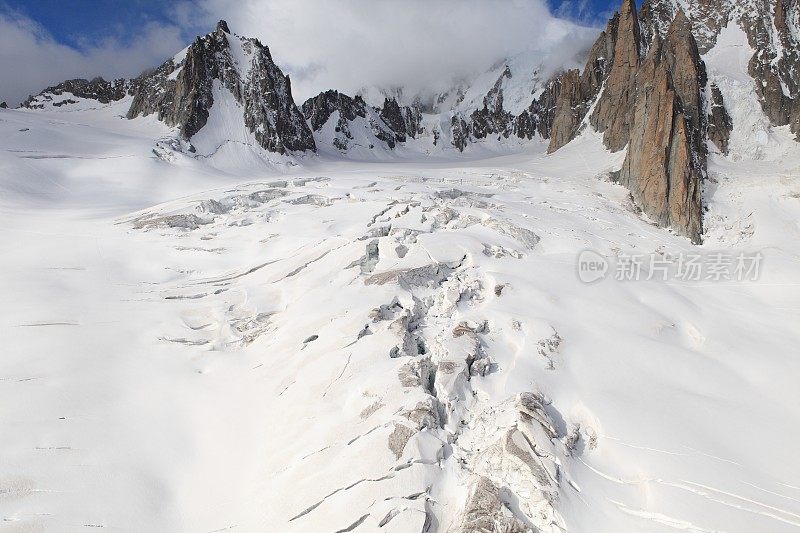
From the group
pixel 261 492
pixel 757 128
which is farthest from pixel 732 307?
pixel 757 128

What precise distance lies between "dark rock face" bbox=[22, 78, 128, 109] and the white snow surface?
283 ft

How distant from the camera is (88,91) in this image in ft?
304

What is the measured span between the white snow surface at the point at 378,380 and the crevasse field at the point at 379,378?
6 cm

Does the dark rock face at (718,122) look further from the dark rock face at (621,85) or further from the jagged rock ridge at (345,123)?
the jagged rock ridge at (345,123)

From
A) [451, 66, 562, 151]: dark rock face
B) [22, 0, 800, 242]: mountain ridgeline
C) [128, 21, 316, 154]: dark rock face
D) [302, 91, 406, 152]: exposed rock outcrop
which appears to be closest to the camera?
[22, 0, 800, 242]: mountain ridgeline

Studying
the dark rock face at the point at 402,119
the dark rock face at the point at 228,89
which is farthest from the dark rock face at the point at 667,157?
the dark rock face at the point at 402,119

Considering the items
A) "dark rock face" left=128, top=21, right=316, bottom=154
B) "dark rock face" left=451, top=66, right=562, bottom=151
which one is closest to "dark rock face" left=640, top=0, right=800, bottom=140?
"dark rock face" left=451, top=66, right=562, bottom=151

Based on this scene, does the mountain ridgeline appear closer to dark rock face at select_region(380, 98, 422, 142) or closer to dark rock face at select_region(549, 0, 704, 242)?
dark rock face at select_region(549, 0, 704, 242)

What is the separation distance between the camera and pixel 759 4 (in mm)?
54844

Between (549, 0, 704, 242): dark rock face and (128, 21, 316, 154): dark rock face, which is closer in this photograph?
(549, 0, 704, 242): dark rock face

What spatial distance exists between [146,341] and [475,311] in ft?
33.0

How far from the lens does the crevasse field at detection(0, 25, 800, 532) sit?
727 cm

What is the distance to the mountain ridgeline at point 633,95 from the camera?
3588 cm

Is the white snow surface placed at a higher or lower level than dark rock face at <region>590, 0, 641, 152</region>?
lower
